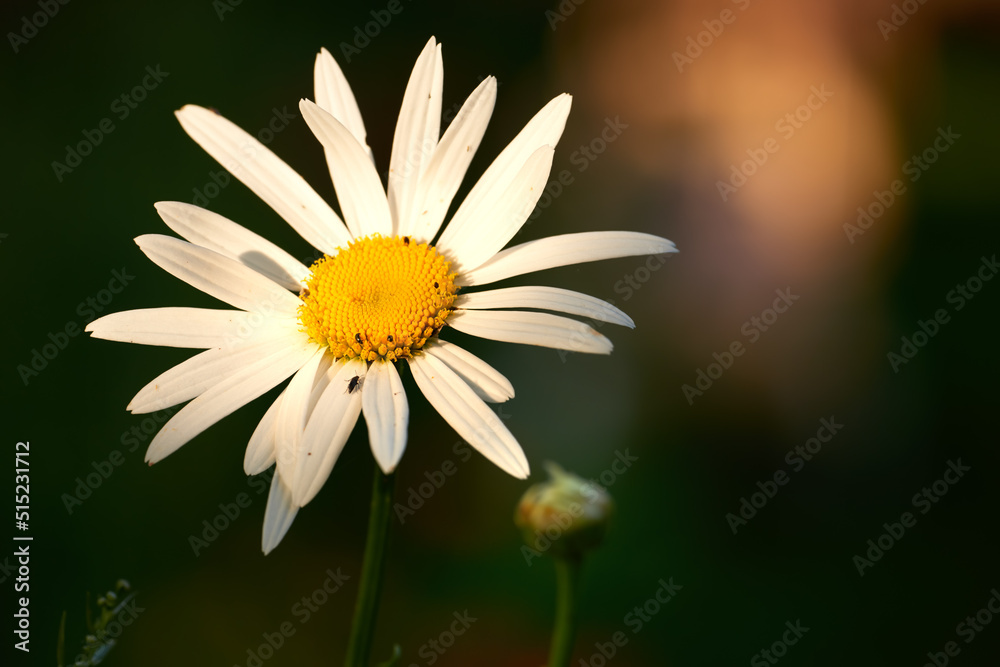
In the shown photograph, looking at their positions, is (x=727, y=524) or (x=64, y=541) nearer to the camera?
(x=64, y=541)

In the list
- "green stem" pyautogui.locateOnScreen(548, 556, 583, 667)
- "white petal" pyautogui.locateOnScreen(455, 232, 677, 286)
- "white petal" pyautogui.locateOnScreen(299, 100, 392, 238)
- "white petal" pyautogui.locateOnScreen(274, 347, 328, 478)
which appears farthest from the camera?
"white petal" pyautogui.locateOnScreen(299, 100, 392, 238)

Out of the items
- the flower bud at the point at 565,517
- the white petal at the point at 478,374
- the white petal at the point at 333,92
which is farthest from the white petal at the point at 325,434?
the white petal at the point at 333,92

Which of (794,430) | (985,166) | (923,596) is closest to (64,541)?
(794,430)

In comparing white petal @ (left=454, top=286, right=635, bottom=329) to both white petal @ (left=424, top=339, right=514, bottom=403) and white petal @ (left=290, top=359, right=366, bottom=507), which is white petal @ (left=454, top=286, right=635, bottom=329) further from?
white petal @ (left=290, top=359, right=366, bottom=507)

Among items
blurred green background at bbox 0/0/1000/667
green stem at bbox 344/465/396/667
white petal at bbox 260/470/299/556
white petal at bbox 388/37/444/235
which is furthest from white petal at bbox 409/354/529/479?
blurred green background at bbox 0/0/1000/667

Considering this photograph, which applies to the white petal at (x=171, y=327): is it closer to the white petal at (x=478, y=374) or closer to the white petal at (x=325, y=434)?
the white petal at (x=325, y=434)

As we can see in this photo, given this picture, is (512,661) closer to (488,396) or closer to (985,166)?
(488,396)
